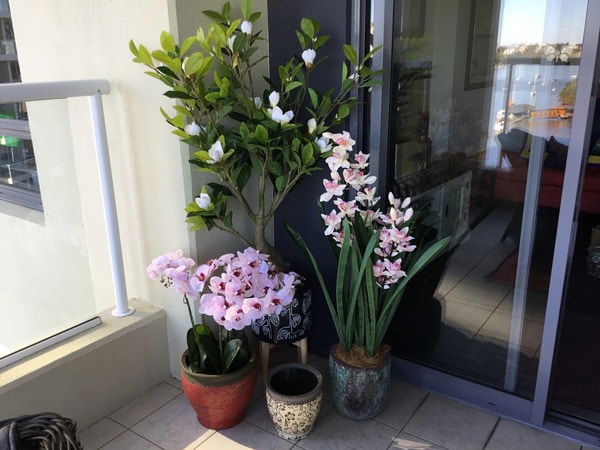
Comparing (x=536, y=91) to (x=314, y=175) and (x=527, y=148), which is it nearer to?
(x=527, y=148)

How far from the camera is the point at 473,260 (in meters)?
2.04

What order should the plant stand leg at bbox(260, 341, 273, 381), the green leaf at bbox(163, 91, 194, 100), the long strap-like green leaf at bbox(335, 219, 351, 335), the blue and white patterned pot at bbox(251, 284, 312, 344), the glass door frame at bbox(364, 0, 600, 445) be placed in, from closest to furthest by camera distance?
the glass door frame at bbox(364, 0, 600, 445), the green leaf at bbox(163, 91, 194, 100), the long strap-like green leaf at bbox(335, 219, 351, 335), the blue and white patterned pot at bbox(251, 284, 312, 344), the plant stand leg at bbox(260, 341, 273, 381)

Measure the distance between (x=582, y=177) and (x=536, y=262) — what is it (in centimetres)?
35

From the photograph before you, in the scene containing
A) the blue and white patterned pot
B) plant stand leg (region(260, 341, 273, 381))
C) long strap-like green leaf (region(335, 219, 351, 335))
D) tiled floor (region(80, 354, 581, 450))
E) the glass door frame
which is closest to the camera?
the glass door frame

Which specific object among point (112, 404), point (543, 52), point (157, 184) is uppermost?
point (543, 52)

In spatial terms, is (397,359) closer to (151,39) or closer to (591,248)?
(591,248)

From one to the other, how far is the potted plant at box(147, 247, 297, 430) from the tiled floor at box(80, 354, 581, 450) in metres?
0.09

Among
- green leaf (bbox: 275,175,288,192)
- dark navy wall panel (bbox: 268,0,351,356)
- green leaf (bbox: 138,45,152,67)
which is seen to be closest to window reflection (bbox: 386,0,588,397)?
dark navy wall panel (bbox: 268,0,351,356)

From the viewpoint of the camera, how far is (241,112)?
2.03 meters

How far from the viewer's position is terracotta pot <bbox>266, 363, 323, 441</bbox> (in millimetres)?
1859

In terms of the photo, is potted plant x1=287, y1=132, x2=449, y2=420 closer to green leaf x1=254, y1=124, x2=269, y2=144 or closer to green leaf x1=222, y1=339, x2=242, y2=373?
green leaf x1=254, y1=124, x2=269, y2=144

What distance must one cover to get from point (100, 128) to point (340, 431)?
148 centimetres

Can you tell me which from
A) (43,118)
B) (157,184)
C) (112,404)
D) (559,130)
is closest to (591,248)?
(559,130)

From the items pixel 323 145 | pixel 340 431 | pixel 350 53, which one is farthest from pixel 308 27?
pixel 340 431
